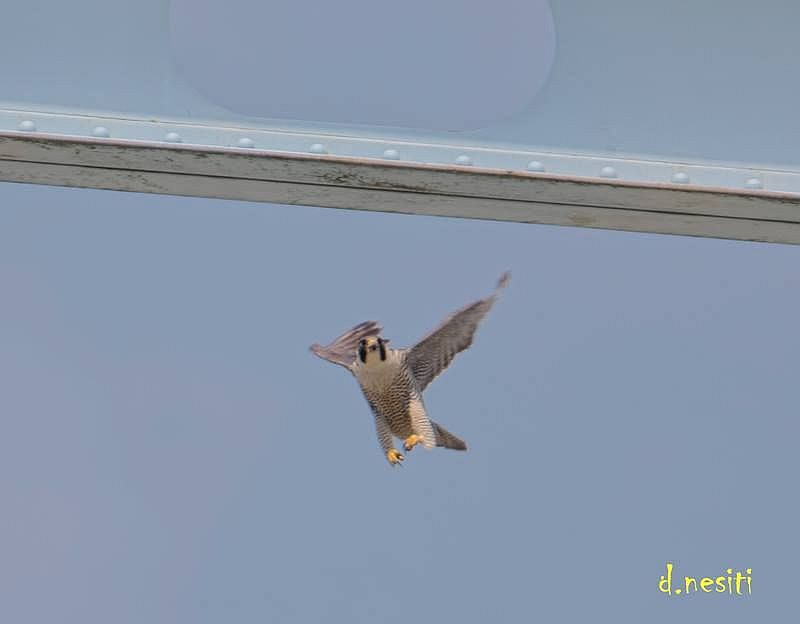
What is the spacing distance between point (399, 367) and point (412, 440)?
313 mm

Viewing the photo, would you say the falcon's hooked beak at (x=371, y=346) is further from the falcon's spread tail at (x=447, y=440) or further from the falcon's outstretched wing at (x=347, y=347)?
the falcon's spread tail at (x=447, y=440)

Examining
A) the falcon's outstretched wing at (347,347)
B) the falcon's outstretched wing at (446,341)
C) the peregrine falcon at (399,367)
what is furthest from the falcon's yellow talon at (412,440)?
the falcon's outstretched wing at (347,347)

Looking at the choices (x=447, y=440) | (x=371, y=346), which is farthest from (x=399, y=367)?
(x=447, y=440)

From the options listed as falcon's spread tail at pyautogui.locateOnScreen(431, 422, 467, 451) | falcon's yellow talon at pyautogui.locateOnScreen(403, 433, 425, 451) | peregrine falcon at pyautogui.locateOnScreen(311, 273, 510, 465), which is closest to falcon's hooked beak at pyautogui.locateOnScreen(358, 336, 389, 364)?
peregrine falcon at pyautogui.locateOnScreen(311, 273, 510, 465)

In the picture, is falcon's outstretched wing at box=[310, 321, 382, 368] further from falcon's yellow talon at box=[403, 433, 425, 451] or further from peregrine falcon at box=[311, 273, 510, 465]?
falcon's yellow talon at box=[403, 433, 425, 451]

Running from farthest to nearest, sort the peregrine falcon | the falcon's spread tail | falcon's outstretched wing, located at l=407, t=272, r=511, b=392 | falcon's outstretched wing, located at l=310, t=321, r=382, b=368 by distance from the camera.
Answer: the falcon's spread tail, falcon's outstretched wing, located at l=310, t=321, r=382, b=368, the peregrine falcon, falcon's outstretched wing, located at l=407, t=272, r=511, b=392

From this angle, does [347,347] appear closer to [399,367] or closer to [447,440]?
[399,367]

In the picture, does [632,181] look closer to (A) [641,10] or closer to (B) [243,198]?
(A) [641,10]

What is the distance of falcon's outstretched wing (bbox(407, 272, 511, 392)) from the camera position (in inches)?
255

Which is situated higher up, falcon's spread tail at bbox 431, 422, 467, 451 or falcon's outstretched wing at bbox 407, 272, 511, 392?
falcon's outstretched wing at bbox 407, 272, 511, 392

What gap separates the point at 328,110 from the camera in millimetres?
4023

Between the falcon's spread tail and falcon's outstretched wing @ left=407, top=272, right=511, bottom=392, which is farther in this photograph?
the falcon's spread tail

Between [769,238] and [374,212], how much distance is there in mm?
1018

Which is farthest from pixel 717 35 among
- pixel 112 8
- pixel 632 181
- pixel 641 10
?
pixel 112 8
